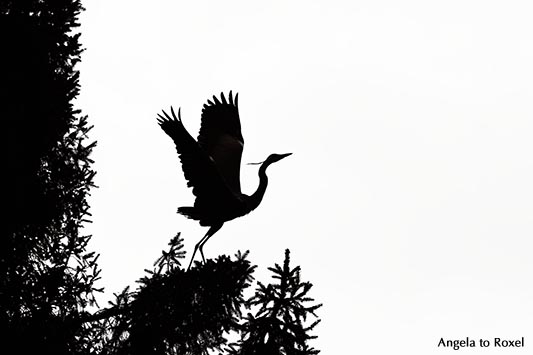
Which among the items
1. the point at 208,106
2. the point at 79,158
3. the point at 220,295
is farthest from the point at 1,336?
the point at 208,106

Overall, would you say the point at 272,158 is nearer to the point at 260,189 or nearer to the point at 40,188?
the point at 260,189

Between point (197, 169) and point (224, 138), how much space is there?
1.86 m

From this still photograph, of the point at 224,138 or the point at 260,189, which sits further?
the point at 224,138

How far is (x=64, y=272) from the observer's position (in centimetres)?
1013

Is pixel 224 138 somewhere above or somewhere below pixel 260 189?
above

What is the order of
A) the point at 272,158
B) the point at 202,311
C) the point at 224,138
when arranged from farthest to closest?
the point at 224,138, the point at 272,158, the point at 202,311

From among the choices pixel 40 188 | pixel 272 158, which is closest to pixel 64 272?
pixel 40 188

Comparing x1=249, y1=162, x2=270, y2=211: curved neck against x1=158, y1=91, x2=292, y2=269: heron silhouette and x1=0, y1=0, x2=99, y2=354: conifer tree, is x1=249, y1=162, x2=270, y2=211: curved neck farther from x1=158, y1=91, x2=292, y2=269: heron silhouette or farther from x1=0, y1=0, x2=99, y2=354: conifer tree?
x1=0, y1=0, x2=99, y2=354: conifer tree

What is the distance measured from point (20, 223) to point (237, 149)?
3.73 meters

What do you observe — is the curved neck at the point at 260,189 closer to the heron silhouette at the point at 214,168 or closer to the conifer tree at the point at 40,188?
the heron silhouette at the point at 214,168

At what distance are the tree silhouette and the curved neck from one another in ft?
4.03

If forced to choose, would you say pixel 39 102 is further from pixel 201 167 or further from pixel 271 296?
pixel 271 296

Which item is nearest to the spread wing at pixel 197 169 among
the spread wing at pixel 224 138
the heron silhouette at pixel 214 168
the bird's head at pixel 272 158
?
the heron silhouette at pixel 214 168

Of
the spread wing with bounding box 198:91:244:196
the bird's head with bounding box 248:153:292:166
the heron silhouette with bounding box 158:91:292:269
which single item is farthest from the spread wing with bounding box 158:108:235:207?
the bird's head with bounding box 248:153:292:166
